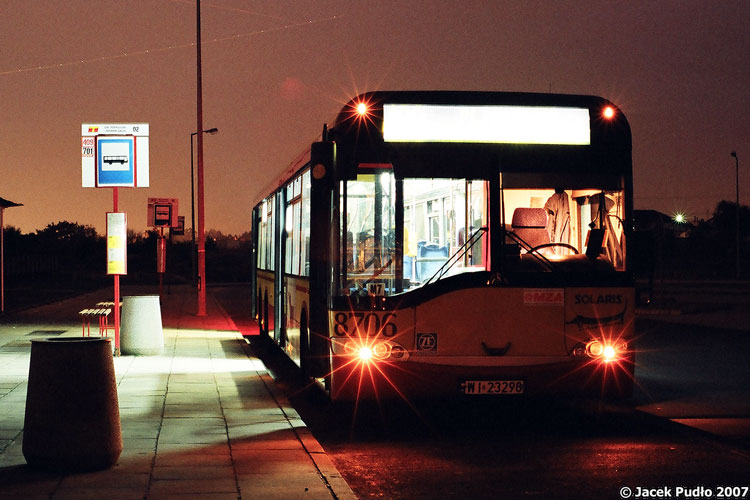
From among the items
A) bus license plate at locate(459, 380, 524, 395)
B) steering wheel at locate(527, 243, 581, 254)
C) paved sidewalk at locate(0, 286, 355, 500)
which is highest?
steering wheel at locate(527, 243, 581, 254)

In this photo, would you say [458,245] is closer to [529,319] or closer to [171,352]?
[529,319]

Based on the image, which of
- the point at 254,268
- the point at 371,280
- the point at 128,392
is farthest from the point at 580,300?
the point at 254,268

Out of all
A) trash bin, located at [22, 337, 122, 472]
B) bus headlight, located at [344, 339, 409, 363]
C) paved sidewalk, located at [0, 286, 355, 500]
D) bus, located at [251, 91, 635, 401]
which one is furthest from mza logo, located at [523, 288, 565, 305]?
trash bin, located at [22, 337, 122, 472]

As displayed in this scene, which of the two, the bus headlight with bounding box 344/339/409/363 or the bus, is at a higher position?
the bus

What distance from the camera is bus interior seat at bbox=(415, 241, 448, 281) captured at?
9867 millimetres

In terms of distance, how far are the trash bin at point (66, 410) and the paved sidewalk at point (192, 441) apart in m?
0.13

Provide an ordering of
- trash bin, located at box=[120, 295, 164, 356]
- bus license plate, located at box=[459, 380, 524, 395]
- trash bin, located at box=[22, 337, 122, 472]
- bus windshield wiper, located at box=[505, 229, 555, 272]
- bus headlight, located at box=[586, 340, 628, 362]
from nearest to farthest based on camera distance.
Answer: trash bin, located at box=[22, 337, 122, 472]
bus windshield wiper, located at box=[505, 229, 555, 272]
bus license plate, located at box=[459, 380, 524, 395]
bus headlight, located at box=[586, 340, 628, 362]
trash bin, located at box=[120, 295, 164, 356]

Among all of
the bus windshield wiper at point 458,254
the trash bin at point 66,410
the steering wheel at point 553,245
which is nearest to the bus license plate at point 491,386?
the bus windshield wiper at point 458,254

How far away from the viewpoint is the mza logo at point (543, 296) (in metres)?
9.88

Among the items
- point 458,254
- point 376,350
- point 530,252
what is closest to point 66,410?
point 376,350

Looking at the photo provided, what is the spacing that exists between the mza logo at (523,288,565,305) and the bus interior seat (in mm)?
839

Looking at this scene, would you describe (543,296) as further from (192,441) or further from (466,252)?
(192,441)

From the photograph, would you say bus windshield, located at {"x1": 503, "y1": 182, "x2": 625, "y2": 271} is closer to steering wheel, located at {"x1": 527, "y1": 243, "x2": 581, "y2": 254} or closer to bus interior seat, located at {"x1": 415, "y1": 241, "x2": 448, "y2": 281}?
steering wheel, located at {"x1": 527, "y1": 243, "x2": 581, "y2": 254}

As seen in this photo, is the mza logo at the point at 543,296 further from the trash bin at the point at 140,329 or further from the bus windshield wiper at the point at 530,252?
the trash bin at the point at 140,329
